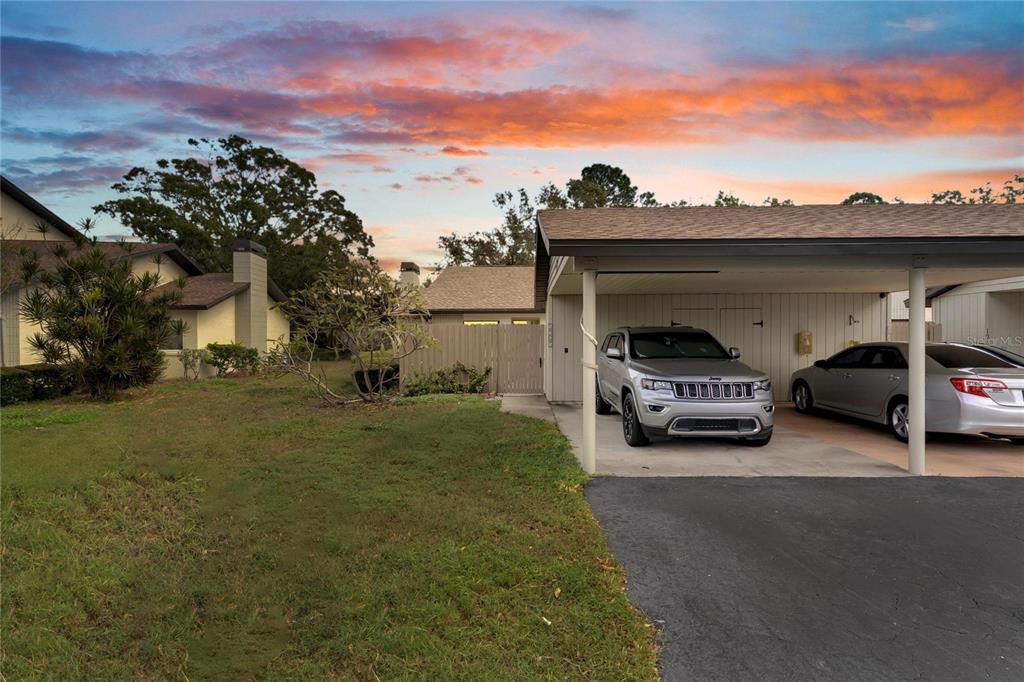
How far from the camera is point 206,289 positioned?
22062 mm

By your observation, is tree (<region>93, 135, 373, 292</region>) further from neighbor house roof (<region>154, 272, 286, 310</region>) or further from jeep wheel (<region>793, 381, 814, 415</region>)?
jeep wheel (<region>793, 381, 814, 415</region>)

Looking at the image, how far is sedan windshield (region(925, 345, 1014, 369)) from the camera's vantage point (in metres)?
7.74

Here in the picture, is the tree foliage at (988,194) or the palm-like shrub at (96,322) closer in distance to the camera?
the palm-like shrub at (96,322)

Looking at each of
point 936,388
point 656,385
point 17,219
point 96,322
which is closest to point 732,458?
point 656,385

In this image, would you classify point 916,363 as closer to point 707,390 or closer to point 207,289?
point 707,390

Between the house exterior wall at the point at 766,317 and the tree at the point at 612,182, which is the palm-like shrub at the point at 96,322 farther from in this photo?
the tree at the point at 612,182

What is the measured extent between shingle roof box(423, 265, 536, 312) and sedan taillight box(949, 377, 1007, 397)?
618 inches

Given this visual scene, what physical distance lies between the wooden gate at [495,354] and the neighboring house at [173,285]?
4674 mm

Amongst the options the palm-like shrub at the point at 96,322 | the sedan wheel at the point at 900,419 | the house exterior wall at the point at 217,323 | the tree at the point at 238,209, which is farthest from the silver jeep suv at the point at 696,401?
the tree at the point at 238,209

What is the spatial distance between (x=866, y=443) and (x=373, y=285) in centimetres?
955

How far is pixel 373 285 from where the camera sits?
1210cm

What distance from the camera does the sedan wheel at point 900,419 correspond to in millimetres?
8180

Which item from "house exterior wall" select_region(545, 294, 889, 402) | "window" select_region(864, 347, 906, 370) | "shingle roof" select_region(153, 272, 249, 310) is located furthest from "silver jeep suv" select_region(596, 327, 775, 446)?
"shingle roof" select_region(153, 272, 249, 310)

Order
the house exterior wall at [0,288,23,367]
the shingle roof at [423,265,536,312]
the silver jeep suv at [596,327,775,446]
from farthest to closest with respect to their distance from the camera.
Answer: the shingle roof at [423,265,536,312] < the house exterior wall at [0,288,23,367] < the silver jeep suv at [596,327,775,446]
